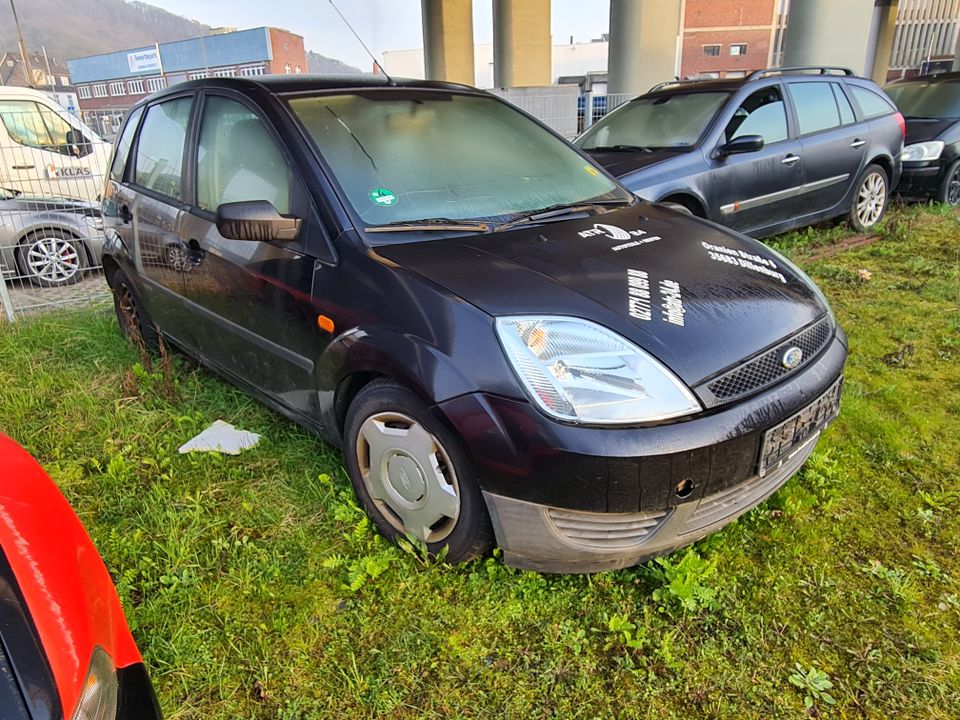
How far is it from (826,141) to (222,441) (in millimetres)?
5835

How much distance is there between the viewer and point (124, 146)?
386 cm

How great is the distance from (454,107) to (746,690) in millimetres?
2575

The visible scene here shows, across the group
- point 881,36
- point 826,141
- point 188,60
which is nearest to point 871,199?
point 826,141

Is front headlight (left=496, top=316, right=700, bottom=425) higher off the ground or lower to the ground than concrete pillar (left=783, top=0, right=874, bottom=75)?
lower

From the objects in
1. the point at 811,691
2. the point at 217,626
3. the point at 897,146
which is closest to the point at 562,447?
the point at 811,691

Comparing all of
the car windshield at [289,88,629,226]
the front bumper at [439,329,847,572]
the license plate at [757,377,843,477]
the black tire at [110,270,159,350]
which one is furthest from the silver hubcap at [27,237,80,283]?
the license plate at [757,377,843,477]

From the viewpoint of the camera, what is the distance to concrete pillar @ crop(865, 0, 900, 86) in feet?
114

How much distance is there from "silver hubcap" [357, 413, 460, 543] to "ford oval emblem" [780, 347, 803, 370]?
1.11 meters

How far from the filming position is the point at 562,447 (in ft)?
5.83

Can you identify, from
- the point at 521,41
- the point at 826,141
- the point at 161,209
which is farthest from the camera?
the point at 521,41

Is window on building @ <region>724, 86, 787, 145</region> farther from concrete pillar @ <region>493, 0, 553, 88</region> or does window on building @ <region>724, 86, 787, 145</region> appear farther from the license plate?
concrete pillar @ <region>493, 0, 553, 88</region>

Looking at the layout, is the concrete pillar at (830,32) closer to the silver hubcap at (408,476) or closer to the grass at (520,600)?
the grass at (520,600)

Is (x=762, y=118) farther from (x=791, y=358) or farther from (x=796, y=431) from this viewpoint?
(x=796, y=431)

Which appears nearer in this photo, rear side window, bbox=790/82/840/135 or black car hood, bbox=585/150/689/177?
black car hood, bbox=585/150/689/177
